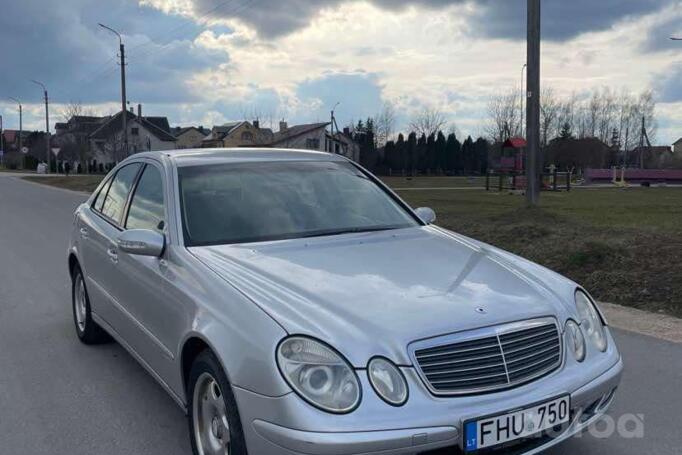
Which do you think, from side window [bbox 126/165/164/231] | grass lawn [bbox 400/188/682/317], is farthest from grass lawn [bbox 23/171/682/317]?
side window [bbox 126/165/164/231]

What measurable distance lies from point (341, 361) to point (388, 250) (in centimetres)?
117

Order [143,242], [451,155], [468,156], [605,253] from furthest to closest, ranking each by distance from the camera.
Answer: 1. [468,156]
2. [451,155]
3. [605,253]
4. [143,242]

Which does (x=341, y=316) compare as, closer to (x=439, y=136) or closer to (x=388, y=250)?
(x=388, y=250)

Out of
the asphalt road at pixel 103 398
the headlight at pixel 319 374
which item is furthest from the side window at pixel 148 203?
the headlight at pixel 319 374

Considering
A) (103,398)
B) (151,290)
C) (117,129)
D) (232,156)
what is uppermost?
(117,129)

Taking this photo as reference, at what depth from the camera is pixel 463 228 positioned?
12.1m

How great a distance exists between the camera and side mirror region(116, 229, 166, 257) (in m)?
3.68

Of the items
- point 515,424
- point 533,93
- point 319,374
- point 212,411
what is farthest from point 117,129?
point 515,424

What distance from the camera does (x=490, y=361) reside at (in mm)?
2738

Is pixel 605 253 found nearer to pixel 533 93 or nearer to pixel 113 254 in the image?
pixel 533 93

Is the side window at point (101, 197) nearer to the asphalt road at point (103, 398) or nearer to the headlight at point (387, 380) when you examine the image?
the asphalt road at point (103, 398)

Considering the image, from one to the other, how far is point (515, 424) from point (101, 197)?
4168 millimetres

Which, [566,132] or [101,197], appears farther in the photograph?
[566,132]

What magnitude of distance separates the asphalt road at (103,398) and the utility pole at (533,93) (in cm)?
694
